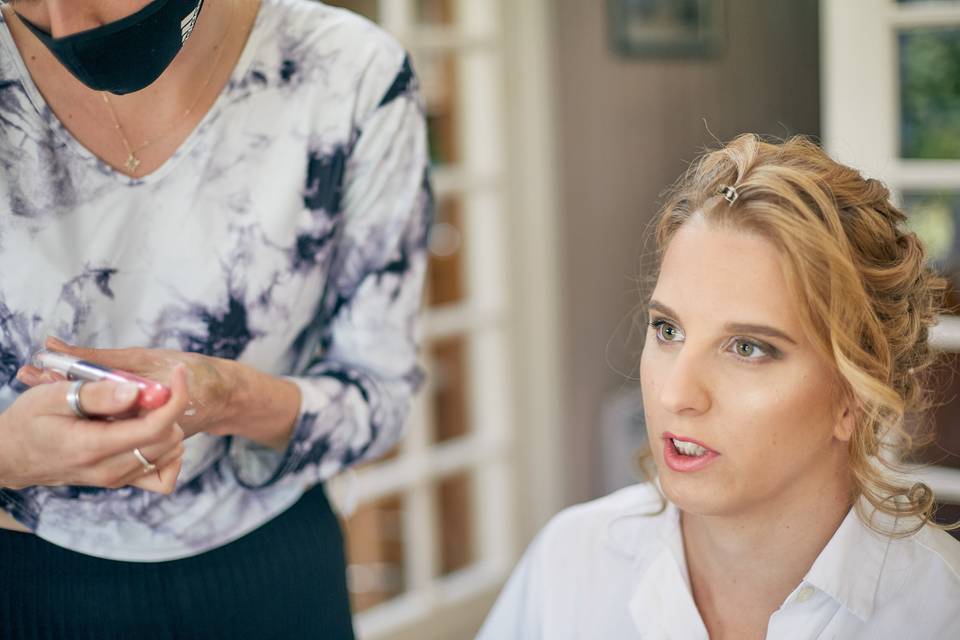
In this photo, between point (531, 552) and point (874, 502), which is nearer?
point (874, 502)

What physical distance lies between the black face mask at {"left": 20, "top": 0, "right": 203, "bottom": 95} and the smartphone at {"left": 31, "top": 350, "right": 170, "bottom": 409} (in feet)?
0.84

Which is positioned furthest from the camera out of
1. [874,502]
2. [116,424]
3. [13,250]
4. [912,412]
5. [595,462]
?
[595,462]

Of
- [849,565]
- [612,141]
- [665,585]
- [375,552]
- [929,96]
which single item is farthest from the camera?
[375,552]

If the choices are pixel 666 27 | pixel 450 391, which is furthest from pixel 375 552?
pixel 666 27

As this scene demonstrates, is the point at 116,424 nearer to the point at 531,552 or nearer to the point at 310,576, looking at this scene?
the point at 310,576

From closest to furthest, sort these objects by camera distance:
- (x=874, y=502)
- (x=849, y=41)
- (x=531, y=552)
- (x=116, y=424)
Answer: (x=116, y=424)
(x=874, y=502)
(x=531, y=552)
(x=849, y=41)

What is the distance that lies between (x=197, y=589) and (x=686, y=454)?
0.56 metres

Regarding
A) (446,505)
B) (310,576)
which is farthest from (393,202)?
(446,505)

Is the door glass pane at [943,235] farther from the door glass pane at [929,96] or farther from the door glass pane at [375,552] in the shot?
the door glass pane at [375,552]

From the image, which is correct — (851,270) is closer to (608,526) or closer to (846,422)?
(846,422)

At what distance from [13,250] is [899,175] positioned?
213 cm

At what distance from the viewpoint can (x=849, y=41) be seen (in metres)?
2.49

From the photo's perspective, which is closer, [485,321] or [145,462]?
[145,462]

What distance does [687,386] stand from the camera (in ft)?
3.78
